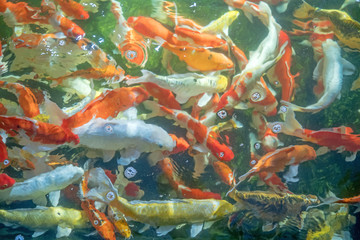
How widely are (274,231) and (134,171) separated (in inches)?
34.6

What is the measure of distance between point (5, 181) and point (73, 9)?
102cm

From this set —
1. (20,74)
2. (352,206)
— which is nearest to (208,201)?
(352,206)

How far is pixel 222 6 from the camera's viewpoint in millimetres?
2205

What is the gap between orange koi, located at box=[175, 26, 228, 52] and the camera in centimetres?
219

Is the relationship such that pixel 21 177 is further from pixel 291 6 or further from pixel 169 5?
pixel 291 6

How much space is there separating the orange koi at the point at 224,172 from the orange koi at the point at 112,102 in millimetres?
548

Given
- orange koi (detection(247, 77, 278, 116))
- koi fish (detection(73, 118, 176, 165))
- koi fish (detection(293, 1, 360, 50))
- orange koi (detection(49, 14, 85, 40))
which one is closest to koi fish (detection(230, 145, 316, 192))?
orange koi (detection(247, 77, 278, 116))

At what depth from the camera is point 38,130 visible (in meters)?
2.16

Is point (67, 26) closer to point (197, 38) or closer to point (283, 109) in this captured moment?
point (197, 38)

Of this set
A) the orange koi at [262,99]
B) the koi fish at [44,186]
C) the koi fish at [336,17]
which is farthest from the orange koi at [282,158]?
the koi fish at [44,186]

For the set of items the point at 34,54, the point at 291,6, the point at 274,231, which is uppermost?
the point at 291,6

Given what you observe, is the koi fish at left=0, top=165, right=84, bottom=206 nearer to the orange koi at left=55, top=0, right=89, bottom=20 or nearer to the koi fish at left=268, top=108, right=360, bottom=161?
the orange koi at left=55, top=0, right=89, bottom=20

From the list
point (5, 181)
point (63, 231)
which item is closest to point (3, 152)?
point (5, 181)

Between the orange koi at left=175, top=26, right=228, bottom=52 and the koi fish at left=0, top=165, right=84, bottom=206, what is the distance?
0.92m
